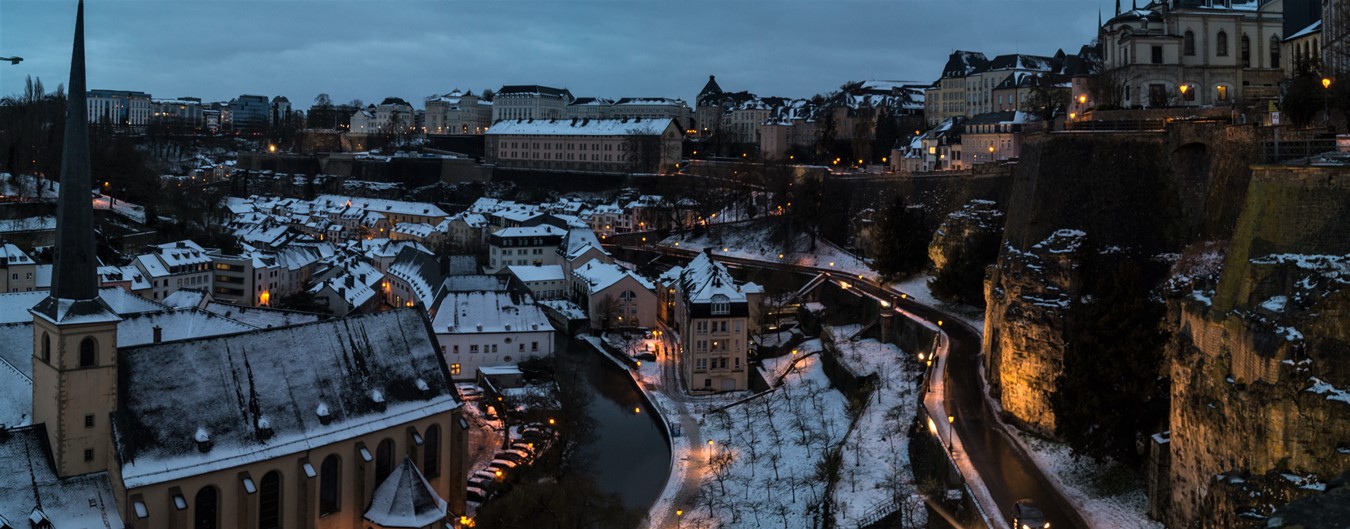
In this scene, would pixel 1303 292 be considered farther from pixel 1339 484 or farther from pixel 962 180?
pixel 962 180

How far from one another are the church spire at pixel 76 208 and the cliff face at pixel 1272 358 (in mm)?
20521

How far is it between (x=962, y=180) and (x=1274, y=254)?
3157cm

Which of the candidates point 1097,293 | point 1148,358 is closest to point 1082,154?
point 1097,293

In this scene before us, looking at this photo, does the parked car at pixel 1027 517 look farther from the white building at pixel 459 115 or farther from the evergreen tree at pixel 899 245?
the white building at pixel 459 115

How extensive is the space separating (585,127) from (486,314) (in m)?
63.8

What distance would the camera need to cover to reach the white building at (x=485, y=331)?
139 ft

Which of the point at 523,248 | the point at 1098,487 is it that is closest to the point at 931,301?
the point at 1098,487

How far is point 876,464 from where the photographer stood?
27.5 m

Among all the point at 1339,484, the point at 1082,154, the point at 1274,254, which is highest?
the point at 1082,154

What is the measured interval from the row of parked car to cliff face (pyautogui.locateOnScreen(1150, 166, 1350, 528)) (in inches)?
671

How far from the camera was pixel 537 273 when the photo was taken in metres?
59.1

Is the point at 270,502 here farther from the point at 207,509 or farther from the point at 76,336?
the point at 76,336

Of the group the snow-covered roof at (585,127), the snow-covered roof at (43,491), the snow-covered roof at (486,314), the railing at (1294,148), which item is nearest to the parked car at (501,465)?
the snow-covered roof at (43,491)

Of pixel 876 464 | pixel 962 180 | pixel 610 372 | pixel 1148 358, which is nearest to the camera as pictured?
→ pixel 1148 358
